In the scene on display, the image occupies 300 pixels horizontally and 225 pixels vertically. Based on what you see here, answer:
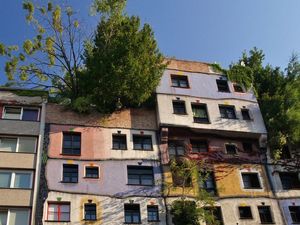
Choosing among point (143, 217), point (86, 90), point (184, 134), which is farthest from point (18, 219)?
point (184, 134)

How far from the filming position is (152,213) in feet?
81.8

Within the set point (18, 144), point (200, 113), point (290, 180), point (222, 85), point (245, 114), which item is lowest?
point (290, 180)

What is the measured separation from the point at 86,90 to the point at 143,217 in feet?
30.9

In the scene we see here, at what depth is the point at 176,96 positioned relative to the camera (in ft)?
98.8

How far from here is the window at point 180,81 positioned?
103ft

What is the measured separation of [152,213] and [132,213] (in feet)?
3.71

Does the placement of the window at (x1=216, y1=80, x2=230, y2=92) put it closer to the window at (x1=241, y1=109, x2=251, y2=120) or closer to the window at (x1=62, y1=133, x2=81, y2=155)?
the window at (x1=241, y1=109, x2=251, y2=120)

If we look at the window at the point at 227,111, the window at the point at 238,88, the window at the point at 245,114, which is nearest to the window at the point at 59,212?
the window at the point at 227,111

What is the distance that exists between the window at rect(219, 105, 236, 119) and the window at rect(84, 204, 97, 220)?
11.2 m

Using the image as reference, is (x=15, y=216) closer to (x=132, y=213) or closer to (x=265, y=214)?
(x=132, y=213)

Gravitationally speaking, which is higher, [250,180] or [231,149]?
[231,149]

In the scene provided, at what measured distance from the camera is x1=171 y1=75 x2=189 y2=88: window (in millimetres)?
31469

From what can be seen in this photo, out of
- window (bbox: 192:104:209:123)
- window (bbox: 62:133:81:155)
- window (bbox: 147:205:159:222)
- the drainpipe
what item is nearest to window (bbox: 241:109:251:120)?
window (bbox: 192:104:209:123)

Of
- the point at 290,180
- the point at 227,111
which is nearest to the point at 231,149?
the point at 227,111
